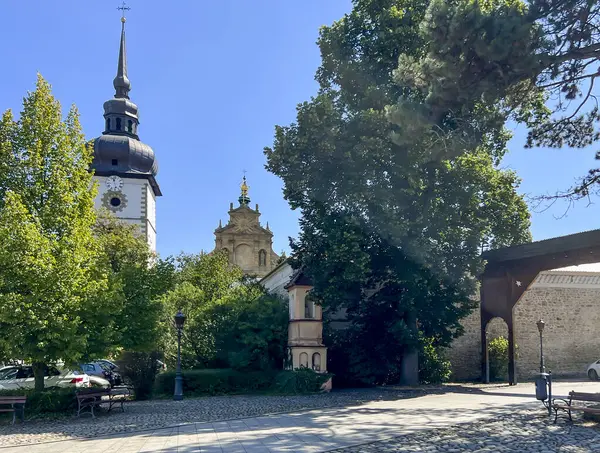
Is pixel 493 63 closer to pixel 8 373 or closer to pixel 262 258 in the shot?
pixel 8 373

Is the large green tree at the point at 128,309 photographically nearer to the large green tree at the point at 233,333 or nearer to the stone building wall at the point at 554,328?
the large green tree at the point at 233,333

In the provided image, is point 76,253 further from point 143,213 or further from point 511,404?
point 143,213

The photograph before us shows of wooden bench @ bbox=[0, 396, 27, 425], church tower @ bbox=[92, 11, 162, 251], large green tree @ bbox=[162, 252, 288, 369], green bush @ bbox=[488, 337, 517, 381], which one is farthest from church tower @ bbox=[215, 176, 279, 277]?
wooden bench @ bbox=[0, 396, 27, 425]

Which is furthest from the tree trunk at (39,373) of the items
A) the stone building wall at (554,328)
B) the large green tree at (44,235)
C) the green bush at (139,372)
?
the stone building wall at (554,328)

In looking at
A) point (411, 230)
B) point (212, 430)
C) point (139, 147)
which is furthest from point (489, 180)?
point (139, 147)

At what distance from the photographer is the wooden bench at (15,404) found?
13.2 metres

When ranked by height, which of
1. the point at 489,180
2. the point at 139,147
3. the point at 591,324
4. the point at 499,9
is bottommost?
the point at 591,324

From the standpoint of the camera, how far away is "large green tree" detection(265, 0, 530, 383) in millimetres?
17453

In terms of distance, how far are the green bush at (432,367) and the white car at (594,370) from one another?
651 cm

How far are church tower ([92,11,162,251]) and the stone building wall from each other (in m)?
31.3

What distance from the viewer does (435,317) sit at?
1966 cm

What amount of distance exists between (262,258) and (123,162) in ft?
52.8

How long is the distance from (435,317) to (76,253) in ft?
36.8

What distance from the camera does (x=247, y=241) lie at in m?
58.2
